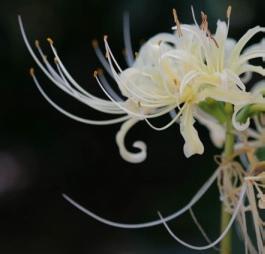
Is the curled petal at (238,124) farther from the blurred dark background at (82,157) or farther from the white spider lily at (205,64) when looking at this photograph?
the blurred dark background at (82,157)

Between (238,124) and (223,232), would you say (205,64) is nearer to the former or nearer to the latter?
(238,124)

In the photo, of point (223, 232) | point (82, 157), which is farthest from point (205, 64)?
point (82, 157)

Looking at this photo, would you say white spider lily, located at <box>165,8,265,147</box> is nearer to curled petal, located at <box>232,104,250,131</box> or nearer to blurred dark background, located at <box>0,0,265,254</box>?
curled petal, located at <box>232,104,250,131</box>

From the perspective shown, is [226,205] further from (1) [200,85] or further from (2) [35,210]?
(2) [35,210]

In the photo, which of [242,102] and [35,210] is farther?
[35,210]

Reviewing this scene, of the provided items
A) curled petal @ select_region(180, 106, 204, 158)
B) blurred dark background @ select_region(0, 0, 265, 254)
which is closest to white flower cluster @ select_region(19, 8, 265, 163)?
curled petal @ select_region(180, 106, 204, 158)

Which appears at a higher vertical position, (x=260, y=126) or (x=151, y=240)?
(x=260, y=126)

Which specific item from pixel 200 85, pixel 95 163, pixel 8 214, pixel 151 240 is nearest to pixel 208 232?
pixel 151 240

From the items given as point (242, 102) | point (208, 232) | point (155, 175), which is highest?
point (242, 102)

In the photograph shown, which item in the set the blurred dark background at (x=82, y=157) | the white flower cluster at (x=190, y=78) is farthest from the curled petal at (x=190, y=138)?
the blurred dark background at (x=82, y=157)
